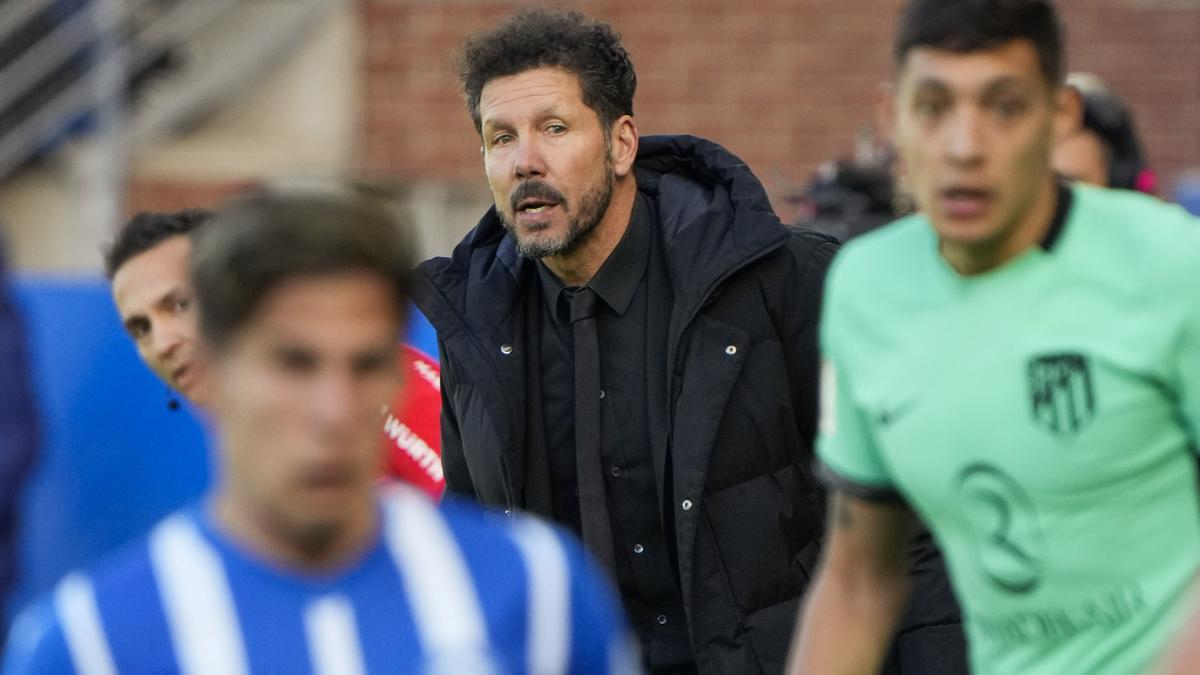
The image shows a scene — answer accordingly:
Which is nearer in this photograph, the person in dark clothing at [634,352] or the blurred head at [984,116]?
the blurred head at [984,116]

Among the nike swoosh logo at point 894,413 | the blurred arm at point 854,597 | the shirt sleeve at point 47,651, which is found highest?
the nike swoosh logo at point 894,413

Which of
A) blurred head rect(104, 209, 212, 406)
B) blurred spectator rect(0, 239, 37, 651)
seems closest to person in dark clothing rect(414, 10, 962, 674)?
blurred head rect(104, 209, 212, 406)

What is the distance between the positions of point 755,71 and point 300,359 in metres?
9.68

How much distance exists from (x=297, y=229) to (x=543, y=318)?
241 cm

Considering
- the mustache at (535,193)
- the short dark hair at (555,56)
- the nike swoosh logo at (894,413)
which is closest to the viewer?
the nike swoosh logo at (894,413)

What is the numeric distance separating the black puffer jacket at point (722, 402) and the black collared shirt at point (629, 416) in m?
0.05

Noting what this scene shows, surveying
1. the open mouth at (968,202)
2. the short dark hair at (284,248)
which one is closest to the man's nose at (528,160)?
the open mouth at (968,202)

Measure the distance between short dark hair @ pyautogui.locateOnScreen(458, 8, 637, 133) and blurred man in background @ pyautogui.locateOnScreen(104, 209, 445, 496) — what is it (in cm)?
71

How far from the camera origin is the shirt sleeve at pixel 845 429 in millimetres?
3396

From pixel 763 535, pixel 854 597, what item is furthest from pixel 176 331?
pixel 854 597

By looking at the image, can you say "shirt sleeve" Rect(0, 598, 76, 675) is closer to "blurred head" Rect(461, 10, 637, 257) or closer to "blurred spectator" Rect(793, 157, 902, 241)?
"blurred head" Rect(461, 10, 637, 257)

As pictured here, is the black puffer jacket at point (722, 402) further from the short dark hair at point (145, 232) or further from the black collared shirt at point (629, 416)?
the short dark hair at point (145, 232)

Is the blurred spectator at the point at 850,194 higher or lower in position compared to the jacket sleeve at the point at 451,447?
higher

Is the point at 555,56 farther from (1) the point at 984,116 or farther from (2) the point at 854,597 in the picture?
(1) the point at 984,116
